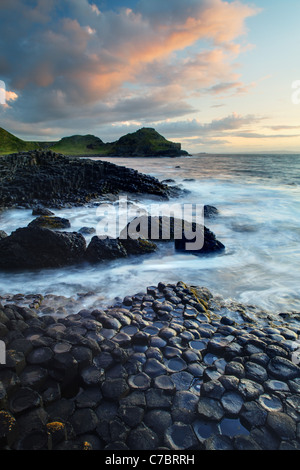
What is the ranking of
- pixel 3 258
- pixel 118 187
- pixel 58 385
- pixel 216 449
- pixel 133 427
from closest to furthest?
pixel 216 449, pixel 133 427, pixel 58 385, pixel 3 258, pixel 118 187

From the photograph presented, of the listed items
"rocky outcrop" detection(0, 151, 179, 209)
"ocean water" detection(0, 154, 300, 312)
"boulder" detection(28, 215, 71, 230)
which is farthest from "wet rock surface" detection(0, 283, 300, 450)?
"rocky outcrop" detection(0, 151, 179, 209)

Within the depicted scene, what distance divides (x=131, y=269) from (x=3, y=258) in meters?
3.28

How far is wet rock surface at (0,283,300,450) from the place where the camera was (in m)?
2.26

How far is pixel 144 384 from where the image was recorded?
109 inches

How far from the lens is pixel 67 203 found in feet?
46.4

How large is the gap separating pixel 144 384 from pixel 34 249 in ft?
16.5

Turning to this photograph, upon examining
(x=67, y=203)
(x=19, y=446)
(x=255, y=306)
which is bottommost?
(x=255, y=306)

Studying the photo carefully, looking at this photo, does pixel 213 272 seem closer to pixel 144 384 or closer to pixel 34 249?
pixel 144 384

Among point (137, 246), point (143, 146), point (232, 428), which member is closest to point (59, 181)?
point (137, 246)

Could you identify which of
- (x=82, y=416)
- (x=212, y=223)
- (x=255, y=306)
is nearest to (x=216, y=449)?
(x=82, y=416)

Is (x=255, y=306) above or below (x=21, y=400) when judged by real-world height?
below

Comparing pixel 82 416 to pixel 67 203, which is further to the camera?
pixel 67 203

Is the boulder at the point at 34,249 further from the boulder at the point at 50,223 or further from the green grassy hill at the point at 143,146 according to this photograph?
the green grassy hill at the point at 143,146
